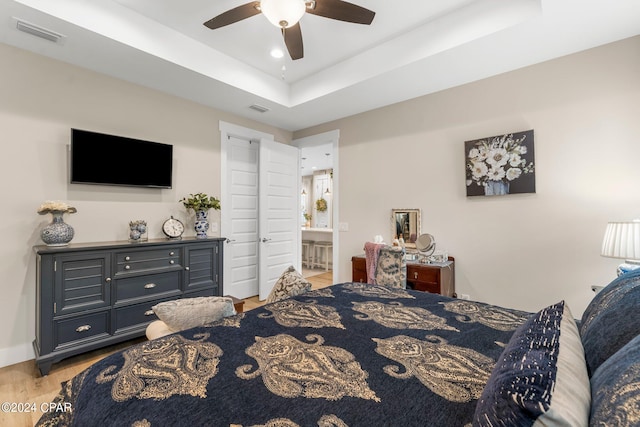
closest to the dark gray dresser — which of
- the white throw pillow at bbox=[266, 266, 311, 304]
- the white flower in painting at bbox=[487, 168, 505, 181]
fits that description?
the white throw pillow at bbox=[266, 266, 311, 304]

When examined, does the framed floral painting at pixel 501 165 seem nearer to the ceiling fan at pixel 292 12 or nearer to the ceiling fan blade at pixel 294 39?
the ceiling fan at pixel 292 12

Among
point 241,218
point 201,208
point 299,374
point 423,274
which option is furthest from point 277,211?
point 299,374

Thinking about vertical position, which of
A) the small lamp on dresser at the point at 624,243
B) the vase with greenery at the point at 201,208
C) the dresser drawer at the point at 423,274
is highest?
the vase with greenery at the point at 201,208

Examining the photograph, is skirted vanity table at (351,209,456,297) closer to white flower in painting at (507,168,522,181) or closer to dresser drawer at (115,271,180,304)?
white flower in painting at (507,168,522,181)

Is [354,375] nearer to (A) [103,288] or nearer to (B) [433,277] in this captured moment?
(B) [433,277]

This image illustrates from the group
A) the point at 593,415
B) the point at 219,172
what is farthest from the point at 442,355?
the point at 219,172

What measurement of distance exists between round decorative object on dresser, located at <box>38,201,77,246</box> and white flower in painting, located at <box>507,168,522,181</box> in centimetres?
426

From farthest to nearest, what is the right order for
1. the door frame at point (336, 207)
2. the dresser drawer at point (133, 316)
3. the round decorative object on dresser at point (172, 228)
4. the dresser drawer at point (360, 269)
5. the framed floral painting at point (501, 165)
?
the door frame at point (336, 207), the dresser drawer at point (360, 269), the round decorative object on dresser at point (172, 228), the framed floral painting at point (501, 165), the dresser drawer at point (133, 316)

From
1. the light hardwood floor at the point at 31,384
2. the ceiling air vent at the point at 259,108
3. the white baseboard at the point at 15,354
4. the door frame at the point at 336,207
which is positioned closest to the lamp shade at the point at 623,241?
the door frame at the point at 336,207

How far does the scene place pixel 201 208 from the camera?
3619 millimetres

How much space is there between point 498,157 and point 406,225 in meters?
1.27

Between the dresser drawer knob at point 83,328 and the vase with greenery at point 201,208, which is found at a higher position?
the vase with greenery at point 201,208

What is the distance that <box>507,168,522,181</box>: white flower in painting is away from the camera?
2.96 metres

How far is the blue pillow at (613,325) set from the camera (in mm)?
851
